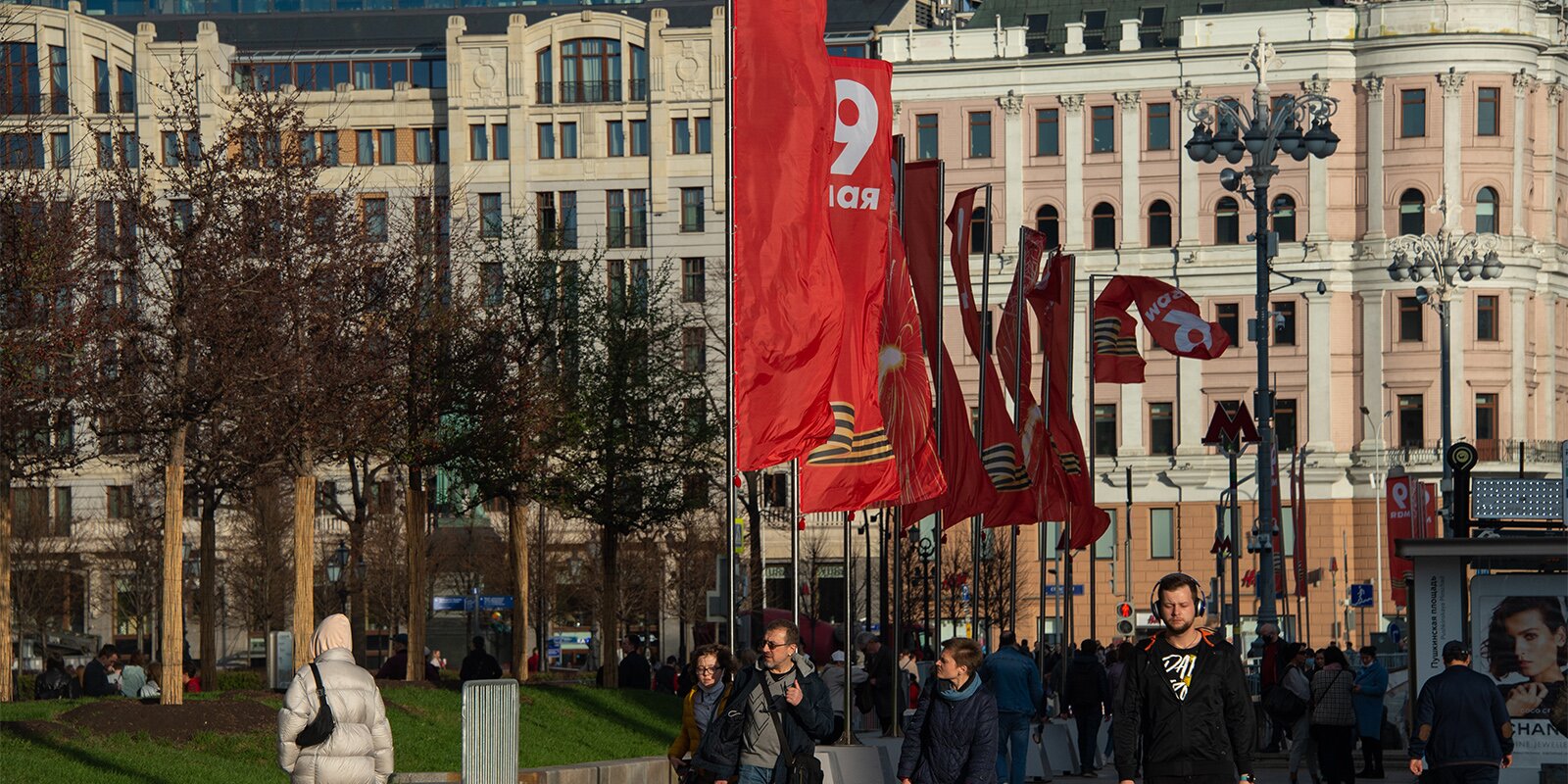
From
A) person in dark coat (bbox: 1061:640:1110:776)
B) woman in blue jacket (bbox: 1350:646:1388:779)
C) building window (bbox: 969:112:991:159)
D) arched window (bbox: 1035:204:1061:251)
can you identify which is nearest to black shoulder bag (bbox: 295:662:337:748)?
person in dark coat (bbox: 1061:640:1110:776)

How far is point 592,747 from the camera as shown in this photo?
93.6ft

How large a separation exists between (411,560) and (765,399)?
19.2 metres

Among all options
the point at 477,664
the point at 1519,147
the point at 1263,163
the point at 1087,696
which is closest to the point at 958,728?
the point at 1087,696

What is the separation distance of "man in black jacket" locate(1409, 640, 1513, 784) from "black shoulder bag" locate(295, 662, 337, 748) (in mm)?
A: 8074

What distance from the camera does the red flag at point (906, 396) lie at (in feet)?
70.6

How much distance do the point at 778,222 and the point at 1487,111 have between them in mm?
71242

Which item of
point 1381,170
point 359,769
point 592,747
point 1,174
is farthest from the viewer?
point 1381,170

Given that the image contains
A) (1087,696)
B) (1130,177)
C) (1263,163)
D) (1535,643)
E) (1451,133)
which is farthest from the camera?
(1130,177)

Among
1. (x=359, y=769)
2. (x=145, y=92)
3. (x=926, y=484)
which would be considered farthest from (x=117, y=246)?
(x=145, y=92)

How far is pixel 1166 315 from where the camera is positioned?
130 ft

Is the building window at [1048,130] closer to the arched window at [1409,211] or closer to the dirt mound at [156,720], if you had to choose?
the arched window at [1409,211]

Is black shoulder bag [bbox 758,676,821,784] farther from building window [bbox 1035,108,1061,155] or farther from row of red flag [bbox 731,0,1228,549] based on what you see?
building window [bbox 1035,108,1061,155]

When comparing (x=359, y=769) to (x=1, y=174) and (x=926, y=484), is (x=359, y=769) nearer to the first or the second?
(x=926, y=484)

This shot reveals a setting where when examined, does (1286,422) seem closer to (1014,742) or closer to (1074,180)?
(1074,180)
